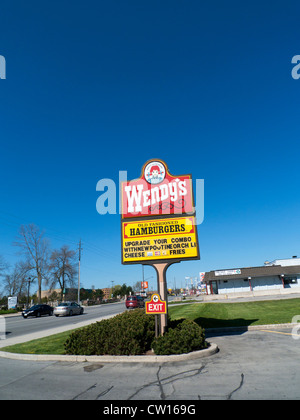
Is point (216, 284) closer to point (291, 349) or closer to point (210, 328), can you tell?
point (210, 328)

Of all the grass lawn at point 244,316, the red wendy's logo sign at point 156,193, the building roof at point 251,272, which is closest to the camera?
the red wendy's logo sign at point 156,193

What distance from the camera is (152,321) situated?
34.9ft

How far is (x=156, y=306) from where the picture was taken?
959 cm

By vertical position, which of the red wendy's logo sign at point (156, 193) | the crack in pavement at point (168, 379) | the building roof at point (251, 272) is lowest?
the crack in pavement at point (168, 379)

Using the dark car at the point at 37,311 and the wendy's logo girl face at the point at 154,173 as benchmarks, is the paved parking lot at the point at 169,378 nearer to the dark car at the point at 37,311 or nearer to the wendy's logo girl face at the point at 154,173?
the wendy's logo girl face at the point at 154,173

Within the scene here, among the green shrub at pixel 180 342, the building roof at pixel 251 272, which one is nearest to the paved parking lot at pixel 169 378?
the green shrub at pixel 180 342

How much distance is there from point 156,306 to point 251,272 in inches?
1694

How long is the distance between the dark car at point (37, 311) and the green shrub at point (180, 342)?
2561 cm

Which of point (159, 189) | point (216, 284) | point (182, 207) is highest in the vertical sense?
point (159, 189)

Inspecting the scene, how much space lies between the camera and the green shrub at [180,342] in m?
8.12

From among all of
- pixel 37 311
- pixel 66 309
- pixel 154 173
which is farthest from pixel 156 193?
pixel 37 311
